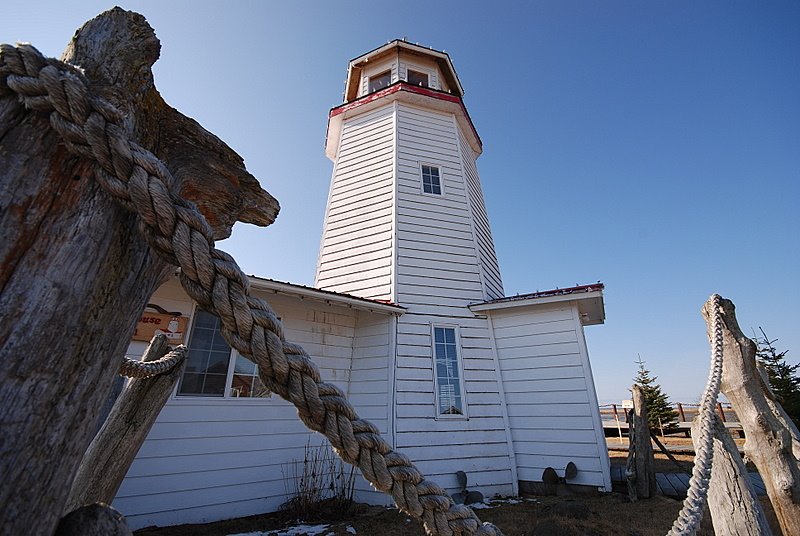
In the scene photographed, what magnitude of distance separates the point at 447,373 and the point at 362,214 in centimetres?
420

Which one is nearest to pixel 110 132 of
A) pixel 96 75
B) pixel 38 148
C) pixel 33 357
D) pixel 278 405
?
pixel 38 148

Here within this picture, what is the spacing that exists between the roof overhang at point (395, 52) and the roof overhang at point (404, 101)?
2227 mm

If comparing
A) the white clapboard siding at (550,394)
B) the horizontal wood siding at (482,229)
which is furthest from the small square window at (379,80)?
the white clapboard siding at (550,394)

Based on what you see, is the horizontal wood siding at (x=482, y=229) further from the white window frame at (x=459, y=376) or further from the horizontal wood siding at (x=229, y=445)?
the horizontal wood siding at (x=229, y=445)

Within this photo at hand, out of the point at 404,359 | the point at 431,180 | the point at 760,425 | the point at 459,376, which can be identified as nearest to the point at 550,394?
the point at 459,376

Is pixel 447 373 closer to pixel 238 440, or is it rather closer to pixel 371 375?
A: pixel 371 375

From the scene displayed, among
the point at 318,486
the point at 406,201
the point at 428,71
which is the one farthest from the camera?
the point at 428,71

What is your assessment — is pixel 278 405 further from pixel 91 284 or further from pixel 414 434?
pixel 91 284

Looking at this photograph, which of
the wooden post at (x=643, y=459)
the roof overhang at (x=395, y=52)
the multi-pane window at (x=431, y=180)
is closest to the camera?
the wooden post at (x=643, y=459)

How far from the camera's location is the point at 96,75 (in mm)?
841

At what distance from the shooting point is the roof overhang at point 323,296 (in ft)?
17.7

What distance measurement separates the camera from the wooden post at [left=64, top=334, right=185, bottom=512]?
5.24ft

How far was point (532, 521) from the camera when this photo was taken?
4691mm

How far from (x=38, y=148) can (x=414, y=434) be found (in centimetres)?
628
